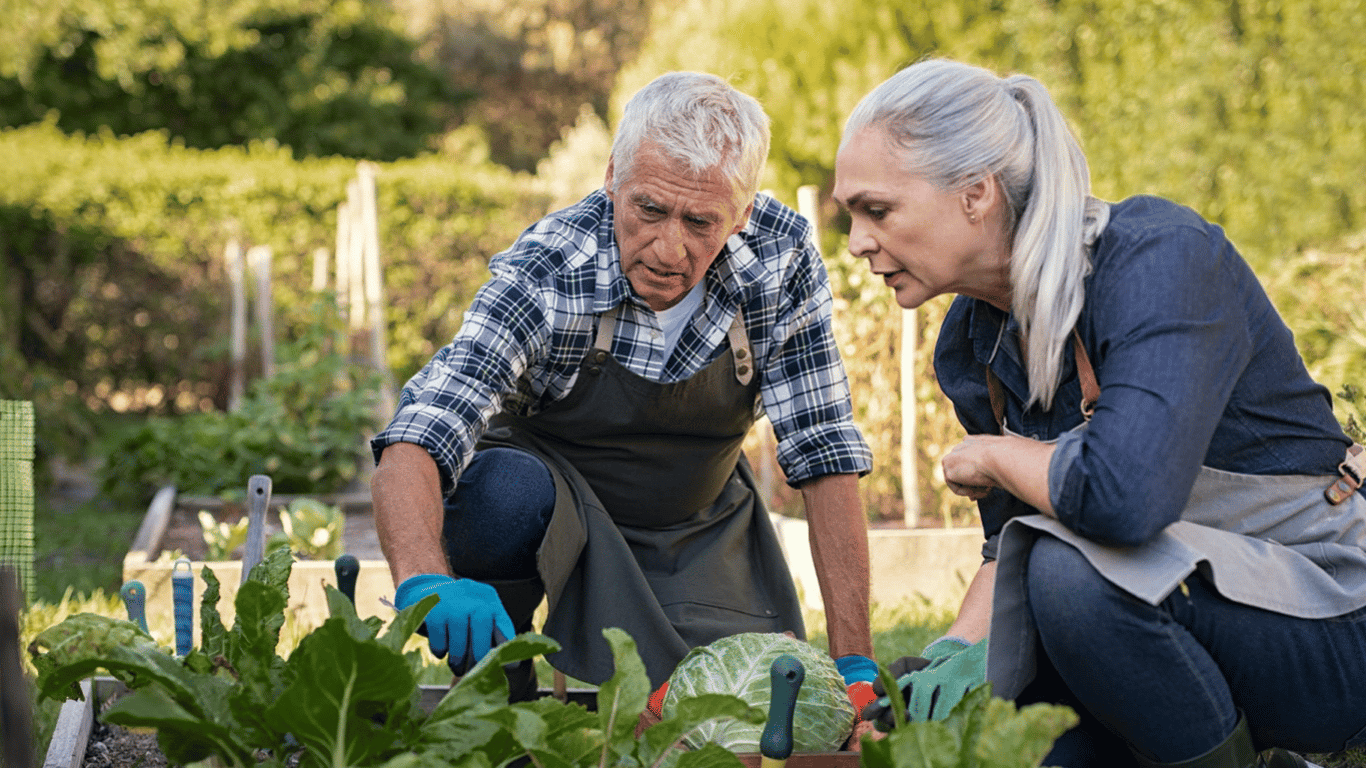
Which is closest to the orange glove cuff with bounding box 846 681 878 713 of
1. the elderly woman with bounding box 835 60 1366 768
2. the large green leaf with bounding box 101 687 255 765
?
the elderly woman with bounding box 835 60 1366 768

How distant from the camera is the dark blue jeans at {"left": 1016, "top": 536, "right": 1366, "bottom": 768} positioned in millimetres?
1634

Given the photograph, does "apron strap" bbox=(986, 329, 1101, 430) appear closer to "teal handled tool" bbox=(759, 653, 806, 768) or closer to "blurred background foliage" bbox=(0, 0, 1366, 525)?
"teal handled tool" bbox=(759, 653, 806, 768)

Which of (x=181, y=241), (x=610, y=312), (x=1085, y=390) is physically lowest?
(x=1085, y=390)

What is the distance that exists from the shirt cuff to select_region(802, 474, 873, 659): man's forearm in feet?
2.88

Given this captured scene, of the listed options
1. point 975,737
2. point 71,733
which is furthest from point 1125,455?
point 71,733

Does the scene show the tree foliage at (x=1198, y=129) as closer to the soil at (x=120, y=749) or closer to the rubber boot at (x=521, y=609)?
the rubber boot at (x=521, y=609)

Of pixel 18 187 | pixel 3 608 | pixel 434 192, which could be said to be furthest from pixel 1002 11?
pixel 3 608

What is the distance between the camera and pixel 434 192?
9883mm

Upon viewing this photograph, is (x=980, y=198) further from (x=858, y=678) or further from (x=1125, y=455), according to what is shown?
(x=858, y=678)

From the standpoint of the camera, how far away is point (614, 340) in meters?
2.52

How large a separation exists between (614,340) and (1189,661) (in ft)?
4.27

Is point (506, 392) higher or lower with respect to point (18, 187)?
lower

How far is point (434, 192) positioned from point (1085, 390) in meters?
8.68

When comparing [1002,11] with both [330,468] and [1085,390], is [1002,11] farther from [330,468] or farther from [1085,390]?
[1085,390]
